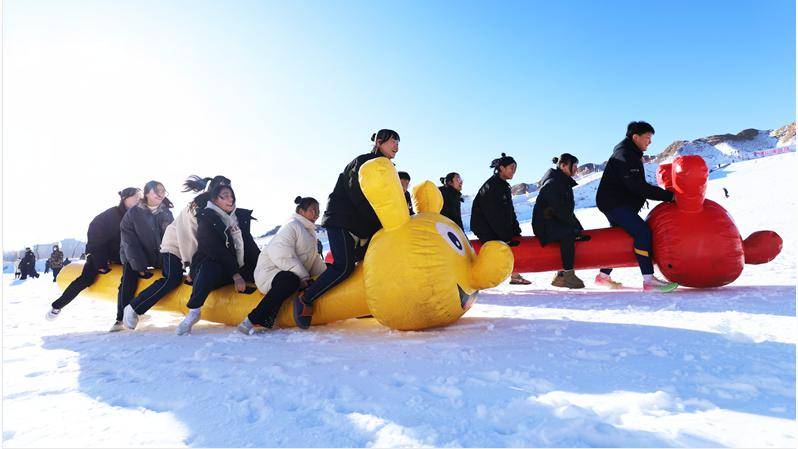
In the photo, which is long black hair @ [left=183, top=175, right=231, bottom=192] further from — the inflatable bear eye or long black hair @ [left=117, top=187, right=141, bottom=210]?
the inflatable bear eye

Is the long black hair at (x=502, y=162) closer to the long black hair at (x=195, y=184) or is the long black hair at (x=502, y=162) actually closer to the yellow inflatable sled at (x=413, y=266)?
the yellow inflatable sled at (x=413, y=266)

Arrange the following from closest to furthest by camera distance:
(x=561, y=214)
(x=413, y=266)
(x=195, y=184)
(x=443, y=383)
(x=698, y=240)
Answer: (x=443, y=383), (x=413, y=266), (x=698, y=240), (x=195, y=184), (x=561, y=214)

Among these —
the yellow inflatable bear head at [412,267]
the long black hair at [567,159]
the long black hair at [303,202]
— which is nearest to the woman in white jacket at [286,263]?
the long black hair at [303,202]

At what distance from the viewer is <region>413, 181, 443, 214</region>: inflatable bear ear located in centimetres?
411

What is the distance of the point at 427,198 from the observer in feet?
13.5

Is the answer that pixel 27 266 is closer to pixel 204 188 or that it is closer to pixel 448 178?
pixel 204 188

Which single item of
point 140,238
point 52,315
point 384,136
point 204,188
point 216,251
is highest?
point 384,136

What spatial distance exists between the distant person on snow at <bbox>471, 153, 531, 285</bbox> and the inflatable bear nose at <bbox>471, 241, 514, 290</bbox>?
7.43 ft

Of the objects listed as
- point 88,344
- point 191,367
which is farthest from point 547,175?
point 88,344

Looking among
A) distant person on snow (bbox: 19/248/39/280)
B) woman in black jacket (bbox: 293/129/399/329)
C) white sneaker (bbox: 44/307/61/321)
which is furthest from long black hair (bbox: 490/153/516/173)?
distant person on snow (bbox: 19/248/39/280)

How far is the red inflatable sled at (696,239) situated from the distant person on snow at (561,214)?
582mm

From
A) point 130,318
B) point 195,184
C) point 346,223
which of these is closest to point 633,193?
point 346,223

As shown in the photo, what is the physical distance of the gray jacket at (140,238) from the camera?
15.0 feet

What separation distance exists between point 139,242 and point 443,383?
3.99 m
